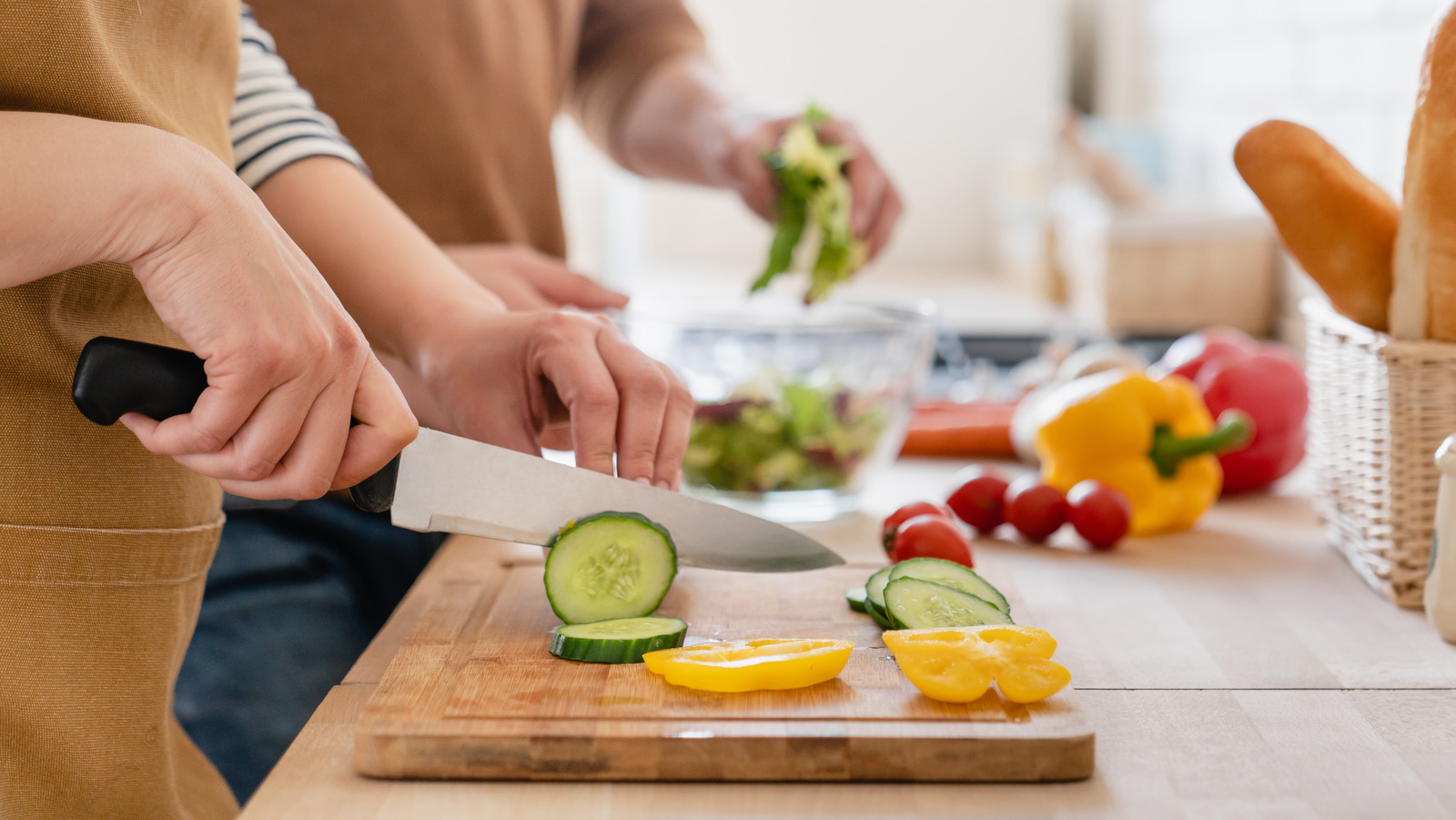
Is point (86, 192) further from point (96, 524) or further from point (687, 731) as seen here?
point (687, 731)

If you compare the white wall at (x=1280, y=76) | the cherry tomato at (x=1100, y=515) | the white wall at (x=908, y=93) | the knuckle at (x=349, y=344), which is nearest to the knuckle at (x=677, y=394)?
the knuckle at (x=349, y=344)

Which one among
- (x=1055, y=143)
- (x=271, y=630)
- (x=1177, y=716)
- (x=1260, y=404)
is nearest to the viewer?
(x=1177, y=716)

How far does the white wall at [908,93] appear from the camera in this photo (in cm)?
590

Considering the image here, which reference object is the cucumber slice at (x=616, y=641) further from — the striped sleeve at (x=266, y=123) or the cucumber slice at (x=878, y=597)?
the striped sleeve at (x=266, y=123)

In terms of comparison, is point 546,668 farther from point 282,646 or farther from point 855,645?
point 282,646

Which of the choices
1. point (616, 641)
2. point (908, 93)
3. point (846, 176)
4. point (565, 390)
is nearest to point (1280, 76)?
point (908, 93)

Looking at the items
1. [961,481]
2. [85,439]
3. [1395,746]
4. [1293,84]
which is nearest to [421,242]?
[85,439]

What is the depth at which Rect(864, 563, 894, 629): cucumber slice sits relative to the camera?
3.11 ft

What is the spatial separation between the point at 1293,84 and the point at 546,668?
3.75 meters

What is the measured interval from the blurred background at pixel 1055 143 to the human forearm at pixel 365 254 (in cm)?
249

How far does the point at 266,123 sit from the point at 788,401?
2.01 feet

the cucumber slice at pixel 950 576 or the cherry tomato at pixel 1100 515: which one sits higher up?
the cucumber slice at pixel 950 576

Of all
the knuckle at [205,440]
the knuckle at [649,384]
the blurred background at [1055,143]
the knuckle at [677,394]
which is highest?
the knuckle at [205,440]

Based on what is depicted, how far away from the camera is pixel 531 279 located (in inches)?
52.0
